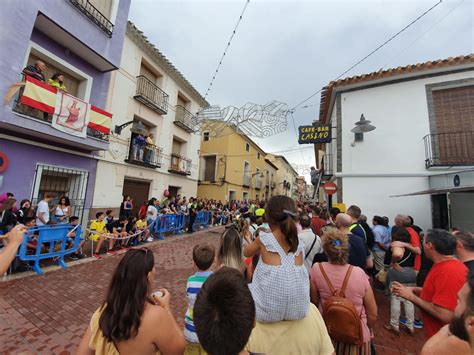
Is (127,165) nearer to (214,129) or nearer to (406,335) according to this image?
(214,129)

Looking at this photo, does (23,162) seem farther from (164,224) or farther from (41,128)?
(164,224)

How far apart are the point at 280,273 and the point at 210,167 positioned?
19.8m

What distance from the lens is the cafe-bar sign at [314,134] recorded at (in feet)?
27.8

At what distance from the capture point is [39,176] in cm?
688

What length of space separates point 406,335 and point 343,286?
8.81ft

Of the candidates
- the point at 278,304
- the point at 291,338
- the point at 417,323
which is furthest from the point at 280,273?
the point at 417,323

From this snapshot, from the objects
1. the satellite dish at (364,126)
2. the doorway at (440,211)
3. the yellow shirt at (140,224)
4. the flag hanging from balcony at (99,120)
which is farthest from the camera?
the yellow shirt at (140,224)

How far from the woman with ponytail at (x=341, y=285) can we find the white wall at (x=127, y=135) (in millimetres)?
9228

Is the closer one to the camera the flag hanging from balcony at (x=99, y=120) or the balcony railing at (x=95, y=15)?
the balcony railing at (x=95, y=15)

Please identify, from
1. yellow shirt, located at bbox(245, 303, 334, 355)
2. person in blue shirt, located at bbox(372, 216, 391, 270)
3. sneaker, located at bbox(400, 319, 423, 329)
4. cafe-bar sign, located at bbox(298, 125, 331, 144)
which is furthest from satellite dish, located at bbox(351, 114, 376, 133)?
yellow shirt, located at bbox(245, 303, 334, 355)

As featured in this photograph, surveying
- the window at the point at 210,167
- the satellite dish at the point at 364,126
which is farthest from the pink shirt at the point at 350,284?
the window at the point at 210,167

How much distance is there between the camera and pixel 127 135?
33.1 ft

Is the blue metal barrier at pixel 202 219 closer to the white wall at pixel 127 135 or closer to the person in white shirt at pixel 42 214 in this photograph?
the white wall at pixel 127 135

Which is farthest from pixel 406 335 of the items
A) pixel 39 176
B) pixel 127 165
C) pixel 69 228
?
pixel 127 165
